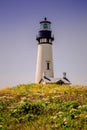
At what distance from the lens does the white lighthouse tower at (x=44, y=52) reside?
2512 inches

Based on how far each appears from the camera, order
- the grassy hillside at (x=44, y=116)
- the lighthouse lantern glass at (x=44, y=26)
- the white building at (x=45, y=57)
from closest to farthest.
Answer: the grassy hillside at (x=44, y=116), the white building at (x=45, y=57), the lighthouse lantern glass at (x=44, y=26)

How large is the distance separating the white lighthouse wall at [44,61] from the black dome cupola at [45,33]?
0.82m

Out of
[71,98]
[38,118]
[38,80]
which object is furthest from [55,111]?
[38,80]

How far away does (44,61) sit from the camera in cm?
6425

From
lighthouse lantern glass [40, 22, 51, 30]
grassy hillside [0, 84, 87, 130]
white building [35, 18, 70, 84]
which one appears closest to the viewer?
grassy hillside [0, 84, 87, 130]

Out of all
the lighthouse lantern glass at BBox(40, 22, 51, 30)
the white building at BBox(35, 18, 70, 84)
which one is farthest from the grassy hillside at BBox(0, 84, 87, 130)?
the lighthouse lantern glass at BBox(40, 22, 51, 30)

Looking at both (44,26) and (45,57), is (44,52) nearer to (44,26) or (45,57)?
(45,57)

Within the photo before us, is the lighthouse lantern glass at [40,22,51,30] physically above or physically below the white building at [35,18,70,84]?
above

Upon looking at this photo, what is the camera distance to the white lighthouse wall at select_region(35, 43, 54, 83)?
63.7 metres

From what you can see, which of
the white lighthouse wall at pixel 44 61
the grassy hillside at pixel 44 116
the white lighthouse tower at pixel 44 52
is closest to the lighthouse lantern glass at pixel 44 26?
the white lighthouse tower at pixel 44 52

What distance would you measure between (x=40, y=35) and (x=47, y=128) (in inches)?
2098

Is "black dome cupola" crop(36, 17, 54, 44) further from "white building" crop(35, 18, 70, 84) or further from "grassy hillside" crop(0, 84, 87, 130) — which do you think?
"grassy hillside" crop(0, 84, 87, 130)

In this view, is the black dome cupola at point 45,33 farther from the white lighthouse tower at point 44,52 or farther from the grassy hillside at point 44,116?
the grassy hillside at point 44,116

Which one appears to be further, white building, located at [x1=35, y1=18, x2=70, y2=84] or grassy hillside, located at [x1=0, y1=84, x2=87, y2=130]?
white building, located at [x1=35, y1=18, x2=70, y2=84]
